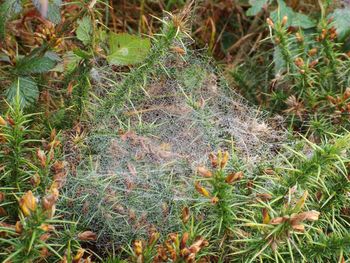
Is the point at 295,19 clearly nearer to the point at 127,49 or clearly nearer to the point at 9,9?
the point at 127,49

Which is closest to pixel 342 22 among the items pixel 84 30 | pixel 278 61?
pixel 278 61

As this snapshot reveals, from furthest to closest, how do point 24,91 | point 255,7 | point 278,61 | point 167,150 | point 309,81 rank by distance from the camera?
point 255,7 < point 278,61 < point 309,81 < point 24,91 < point 167,150

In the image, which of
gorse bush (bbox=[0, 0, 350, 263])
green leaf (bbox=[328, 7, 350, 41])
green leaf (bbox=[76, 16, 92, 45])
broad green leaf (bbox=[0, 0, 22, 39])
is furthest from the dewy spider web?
green leaf (bbox=[328, 7, 350, 41])

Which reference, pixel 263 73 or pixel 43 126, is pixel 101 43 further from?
pixel 263 73

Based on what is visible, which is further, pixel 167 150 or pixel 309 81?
pixel 309 81

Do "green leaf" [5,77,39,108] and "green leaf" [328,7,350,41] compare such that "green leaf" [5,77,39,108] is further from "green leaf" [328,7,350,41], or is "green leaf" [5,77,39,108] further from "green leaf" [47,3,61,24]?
"green leaf" [328,7,350,41]

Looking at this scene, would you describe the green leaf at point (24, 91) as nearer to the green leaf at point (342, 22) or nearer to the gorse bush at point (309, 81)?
the gorse bush at point (309, 81)
